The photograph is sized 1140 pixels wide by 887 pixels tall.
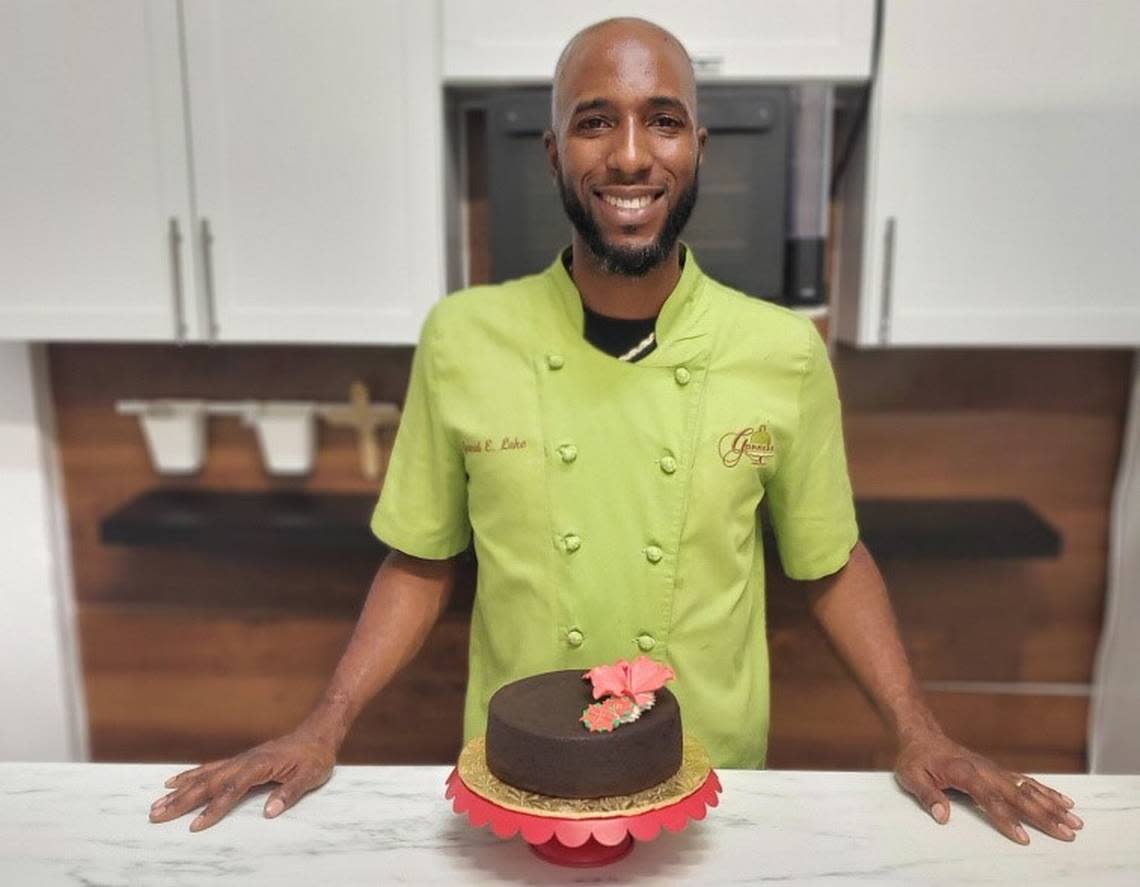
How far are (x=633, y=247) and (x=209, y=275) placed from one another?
967mm

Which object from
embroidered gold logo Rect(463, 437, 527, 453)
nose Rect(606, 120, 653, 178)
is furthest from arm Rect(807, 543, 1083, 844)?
nose Rect(606, 120, 653, 178)

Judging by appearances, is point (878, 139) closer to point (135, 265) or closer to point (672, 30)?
point (672, 30)

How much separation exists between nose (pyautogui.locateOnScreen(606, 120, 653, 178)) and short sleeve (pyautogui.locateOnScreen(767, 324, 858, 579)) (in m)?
0.29

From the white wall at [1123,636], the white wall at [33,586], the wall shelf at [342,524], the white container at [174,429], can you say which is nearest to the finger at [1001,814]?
the wall shelf at [342,524]

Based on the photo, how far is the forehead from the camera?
1037 mm

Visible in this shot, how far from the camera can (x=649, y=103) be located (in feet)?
3.43

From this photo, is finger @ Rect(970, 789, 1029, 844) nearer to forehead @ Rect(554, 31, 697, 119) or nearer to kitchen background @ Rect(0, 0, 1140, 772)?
forehead @ Rect(554, 31, 697, 119)

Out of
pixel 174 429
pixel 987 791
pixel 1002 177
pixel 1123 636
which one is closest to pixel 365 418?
pixel 174 429

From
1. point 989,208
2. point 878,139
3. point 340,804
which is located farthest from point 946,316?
point 340,804

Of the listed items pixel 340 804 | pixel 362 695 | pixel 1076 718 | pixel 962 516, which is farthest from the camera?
pixel 1076 718

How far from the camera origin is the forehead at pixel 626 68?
1.04 m

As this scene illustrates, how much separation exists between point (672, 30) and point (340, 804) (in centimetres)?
127

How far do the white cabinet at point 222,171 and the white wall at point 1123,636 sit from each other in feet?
4.58

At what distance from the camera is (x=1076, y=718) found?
219cm
